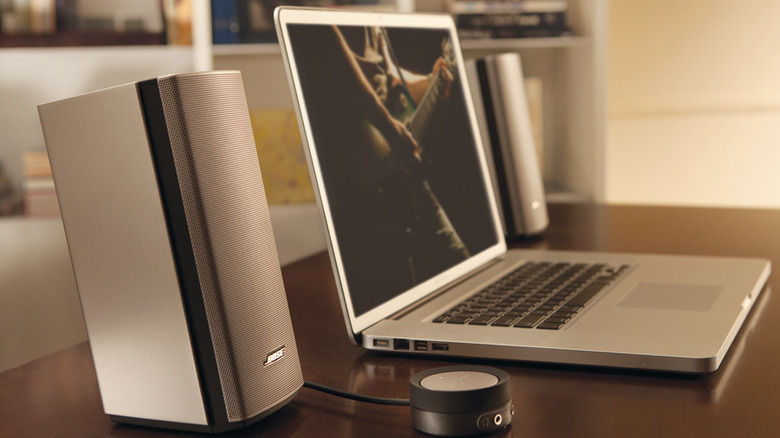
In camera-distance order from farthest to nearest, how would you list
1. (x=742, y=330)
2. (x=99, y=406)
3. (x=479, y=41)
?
(x=479, y=41)
(x=742, y=330)
(x=99, y=406)

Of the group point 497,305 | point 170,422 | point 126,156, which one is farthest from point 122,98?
point 497,305

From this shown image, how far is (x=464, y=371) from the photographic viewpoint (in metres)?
0.59

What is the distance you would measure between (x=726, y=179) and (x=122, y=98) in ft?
9.38

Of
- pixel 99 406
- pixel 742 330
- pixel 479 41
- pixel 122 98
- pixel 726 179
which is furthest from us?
pixel 726 179

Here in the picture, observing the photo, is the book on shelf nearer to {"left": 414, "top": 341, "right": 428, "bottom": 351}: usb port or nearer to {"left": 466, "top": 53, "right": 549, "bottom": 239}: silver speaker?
{"left": 466, "top": 53, "right": 549, "bottom": 239}: silver speaker

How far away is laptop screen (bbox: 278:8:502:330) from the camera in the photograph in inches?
30.3

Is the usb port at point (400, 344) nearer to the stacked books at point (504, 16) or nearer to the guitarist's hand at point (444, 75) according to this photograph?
the guitarist's hand at point (444, 75)

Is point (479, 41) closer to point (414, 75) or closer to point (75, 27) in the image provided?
point (75, 27)

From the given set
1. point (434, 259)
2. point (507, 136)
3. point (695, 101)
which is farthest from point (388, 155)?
point (695, 101)

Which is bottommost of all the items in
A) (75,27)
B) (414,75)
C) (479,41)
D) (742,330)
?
(742,330)

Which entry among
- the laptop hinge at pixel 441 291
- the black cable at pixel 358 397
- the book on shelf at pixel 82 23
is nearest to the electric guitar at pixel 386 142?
the laptop hinge at pixel 441 291

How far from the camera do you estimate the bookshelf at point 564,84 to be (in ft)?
8.40

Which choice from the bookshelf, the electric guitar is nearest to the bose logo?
the electric guitar

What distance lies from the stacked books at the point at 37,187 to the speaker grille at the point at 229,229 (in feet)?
7.13
